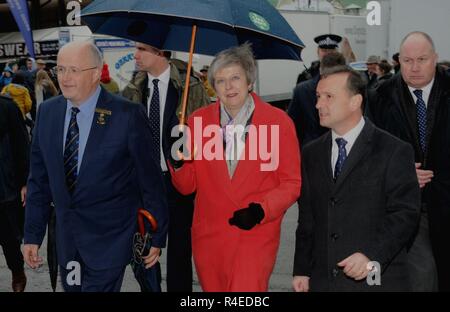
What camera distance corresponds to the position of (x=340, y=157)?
3.81 m

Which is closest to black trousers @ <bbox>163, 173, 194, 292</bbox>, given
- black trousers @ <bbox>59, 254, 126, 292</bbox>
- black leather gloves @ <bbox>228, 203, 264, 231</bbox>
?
black trousers @ <bbox>59, 254, 126, 292</bbox>

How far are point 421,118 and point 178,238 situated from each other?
205cm

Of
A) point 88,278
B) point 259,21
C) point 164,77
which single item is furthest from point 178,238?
point 259,21

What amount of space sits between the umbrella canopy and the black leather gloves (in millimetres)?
1037

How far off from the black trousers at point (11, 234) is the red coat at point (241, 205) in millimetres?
2436

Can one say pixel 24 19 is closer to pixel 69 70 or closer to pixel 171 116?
pixel 171 116

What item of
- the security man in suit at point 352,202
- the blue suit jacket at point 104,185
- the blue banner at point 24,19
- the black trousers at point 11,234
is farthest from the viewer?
the blue banner at point 24,19

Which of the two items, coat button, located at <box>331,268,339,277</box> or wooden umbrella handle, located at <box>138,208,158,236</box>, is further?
wooden umbrella handle, located at <box>138,208,158,236</box>

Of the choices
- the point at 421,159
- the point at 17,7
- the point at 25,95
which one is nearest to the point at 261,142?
the point at 421,159

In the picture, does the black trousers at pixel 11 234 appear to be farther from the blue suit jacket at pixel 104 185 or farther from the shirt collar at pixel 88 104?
the shirt collar at pixel 88 104

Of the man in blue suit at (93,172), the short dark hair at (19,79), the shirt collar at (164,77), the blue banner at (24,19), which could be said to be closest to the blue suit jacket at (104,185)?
the man in blue suit at (93,172)

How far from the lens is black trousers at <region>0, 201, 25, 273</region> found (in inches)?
239

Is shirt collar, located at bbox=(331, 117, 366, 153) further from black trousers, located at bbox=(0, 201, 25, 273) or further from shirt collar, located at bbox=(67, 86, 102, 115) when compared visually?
black trousers, located at bbox=(0, 201, 25, 273)

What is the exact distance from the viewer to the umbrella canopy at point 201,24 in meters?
4.07
